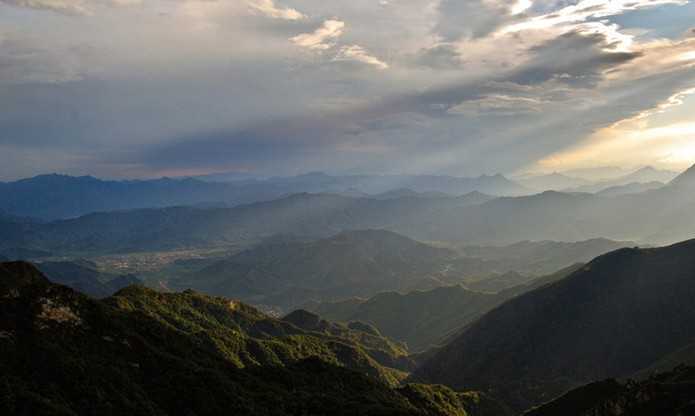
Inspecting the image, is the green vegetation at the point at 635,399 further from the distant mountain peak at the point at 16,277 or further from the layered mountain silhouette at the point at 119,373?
the distant mountain peak at the point at 16,277

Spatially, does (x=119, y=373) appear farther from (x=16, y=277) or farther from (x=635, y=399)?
(x=635, y=399)

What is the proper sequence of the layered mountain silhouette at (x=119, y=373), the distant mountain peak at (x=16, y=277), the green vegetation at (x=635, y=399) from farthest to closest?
the green vegetation at (x=635, y=399) < the distant mountain peak at (x=16, y=277) < the layered mountain silhouette at (x=119, y=373)

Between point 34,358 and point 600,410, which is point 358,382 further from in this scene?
point 34,358

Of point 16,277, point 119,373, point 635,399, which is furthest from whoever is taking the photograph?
point 635,399

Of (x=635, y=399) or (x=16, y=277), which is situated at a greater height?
(x=16, y=277)

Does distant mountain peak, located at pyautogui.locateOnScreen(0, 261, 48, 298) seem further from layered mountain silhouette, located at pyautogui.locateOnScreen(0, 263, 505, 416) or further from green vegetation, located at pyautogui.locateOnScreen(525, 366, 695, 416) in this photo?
green vegetation, located at pyautogui.locateOnScreen(525, 366, 695, 416)

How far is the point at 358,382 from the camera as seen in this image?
6309 inches

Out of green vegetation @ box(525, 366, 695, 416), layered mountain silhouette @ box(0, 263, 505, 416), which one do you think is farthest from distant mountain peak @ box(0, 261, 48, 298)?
green vegetation @ box(525, 366, 695, 416)

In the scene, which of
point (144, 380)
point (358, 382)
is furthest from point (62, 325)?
point (358, 382)

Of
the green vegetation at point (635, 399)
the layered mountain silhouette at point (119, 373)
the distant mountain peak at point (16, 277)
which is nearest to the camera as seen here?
the layered mountain silhouette at point (119, 373)

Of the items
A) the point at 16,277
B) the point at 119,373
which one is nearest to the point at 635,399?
the point at 119,373

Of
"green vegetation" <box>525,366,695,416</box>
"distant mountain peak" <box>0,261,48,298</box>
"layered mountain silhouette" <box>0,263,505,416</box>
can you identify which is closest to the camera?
"layered mountain silhouette" <box>0,263,505,416</box>

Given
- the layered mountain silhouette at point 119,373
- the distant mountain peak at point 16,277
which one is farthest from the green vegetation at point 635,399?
the distant mountain peak at point 16,277

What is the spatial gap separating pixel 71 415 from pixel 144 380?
28.8 metres
